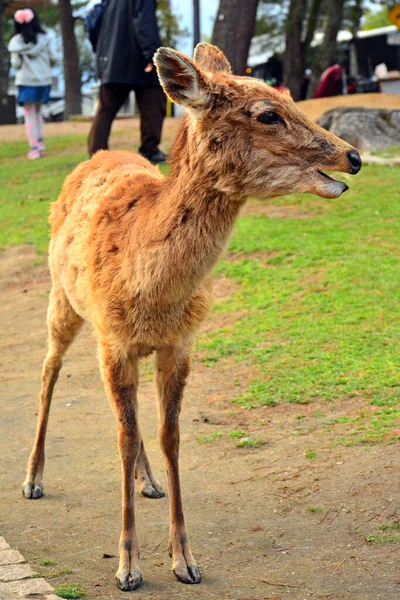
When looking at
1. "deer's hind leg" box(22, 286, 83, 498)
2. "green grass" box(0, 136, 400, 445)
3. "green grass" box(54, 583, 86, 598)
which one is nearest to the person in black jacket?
"green grass" box(0, 136, 400, 445)

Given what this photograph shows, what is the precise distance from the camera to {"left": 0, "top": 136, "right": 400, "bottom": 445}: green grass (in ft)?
20.9

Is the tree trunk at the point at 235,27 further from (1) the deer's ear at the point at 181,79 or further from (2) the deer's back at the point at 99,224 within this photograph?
(1) the deer's ear at the point at 181,79

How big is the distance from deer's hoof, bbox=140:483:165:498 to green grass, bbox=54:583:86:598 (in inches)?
51.0

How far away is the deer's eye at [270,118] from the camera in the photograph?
4.20 m

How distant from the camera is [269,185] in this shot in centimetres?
425

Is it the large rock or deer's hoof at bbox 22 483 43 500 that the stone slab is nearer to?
deer's hoof at bbox 22 483 43 500

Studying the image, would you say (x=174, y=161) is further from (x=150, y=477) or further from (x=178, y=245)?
(x=150, y=477)

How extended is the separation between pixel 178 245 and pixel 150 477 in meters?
1.77

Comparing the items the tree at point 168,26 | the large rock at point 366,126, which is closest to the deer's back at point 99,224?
the large rock at point 366,126

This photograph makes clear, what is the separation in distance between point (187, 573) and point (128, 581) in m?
0.28

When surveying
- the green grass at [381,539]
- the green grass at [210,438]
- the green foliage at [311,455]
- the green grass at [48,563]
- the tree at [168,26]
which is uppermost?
the green grass at [381,539]

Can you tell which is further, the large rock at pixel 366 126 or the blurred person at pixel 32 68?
the blurred person at pixel 32 68

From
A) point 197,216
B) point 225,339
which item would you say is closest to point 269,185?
point 197,216

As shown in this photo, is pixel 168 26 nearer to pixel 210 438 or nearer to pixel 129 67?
pixel 129 67
